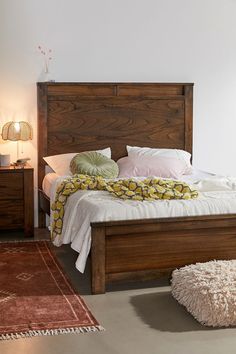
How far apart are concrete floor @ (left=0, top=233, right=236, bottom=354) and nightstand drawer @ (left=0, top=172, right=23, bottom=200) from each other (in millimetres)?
1657

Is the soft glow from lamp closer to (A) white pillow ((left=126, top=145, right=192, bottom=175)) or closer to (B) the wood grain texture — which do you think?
(B) the wood grain texture

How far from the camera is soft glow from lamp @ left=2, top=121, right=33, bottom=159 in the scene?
5.26m

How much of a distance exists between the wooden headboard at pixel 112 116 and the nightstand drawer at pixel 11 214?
497mm

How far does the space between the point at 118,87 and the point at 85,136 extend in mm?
571

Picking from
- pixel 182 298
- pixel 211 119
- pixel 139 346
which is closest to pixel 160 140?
pixel 211 119

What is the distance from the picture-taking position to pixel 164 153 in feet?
18.2

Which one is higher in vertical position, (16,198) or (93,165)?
(93,165)

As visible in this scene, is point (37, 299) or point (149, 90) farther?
point (149, 90)

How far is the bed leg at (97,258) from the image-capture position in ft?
11.9

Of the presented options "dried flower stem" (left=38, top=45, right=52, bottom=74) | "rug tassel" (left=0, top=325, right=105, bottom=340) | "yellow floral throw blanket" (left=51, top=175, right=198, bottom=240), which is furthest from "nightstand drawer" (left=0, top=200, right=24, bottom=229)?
"rug tassel" (left=0, top=325, right=105, bottom=340)

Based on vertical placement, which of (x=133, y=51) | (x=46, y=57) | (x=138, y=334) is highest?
(x=133, y=51)

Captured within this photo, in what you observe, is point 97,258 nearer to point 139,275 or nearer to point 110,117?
point 139,275

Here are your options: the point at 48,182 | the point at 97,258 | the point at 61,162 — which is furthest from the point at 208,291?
the point at 61,162

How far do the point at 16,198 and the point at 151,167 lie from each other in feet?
4.00
